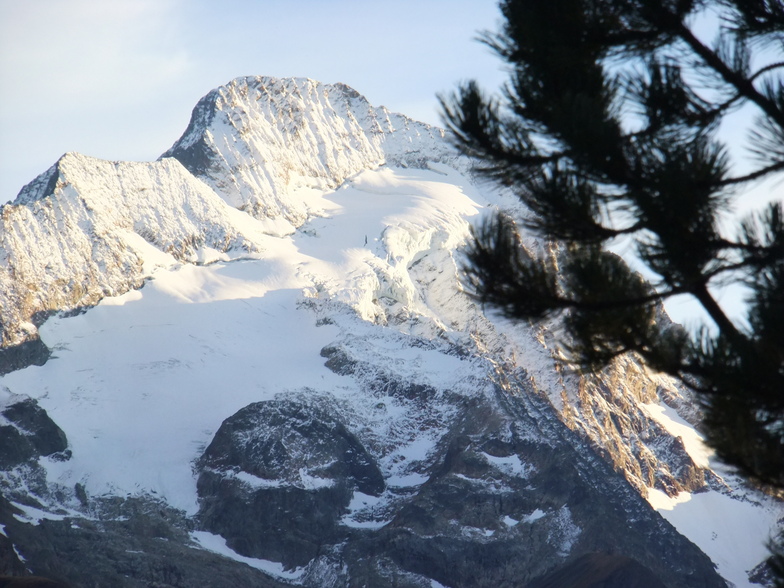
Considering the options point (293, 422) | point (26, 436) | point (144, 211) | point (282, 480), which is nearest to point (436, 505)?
point (282, 480)

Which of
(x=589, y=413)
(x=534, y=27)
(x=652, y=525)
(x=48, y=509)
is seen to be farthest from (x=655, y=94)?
(x=589, y=413)

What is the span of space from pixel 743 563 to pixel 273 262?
7721 cm

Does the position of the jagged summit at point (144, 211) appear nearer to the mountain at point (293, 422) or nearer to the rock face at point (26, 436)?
the mountain at point (293, 422)

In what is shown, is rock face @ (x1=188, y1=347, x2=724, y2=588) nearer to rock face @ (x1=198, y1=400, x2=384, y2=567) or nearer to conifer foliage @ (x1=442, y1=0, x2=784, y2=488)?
rock face @ (x1=198, y1=400, x2=384, y2=567)

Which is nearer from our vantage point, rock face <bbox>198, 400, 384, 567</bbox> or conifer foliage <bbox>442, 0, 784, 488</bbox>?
conifer foliage <bbox>442, 0, 784, 488</bbox>

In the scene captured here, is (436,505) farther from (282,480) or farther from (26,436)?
(26,436)

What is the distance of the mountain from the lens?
422 feet

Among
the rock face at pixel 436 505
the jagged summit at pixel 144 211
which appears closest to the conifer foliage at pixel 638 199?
the rock face at pixel 436 505

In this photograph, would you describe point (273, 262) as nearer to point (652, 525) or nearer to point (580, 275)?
point (652, 525)

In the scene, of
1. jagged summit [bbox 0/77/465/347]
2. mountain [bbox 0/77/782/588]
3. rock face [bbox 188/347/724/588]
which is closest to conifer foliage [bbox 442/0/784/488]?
mountain [bbox 0/77/782/588]

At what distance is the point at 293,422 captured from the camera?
140000mm

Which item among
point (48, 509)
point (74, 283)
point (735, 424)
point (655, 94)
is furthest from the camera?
point (74, 283)

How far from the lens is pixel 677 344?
10.8 meters

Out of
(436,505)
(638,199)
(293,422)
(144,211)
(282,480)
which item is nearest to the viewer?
(638,199)
